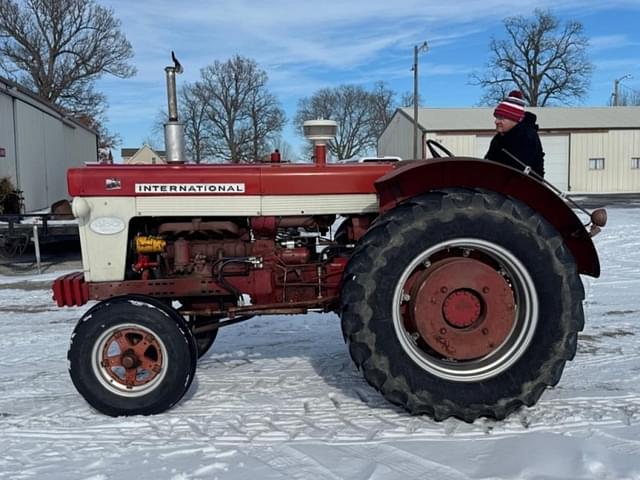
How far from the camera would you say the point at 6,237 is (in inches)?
405

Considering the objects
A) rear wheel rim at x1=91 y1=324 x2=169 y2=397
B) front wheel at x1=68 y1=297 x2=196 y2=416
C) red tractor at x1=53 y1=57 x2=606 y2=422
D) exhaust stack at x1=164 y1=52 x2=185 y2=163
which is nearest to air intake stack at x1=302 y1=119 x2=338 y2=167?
red tractor at x1=53 y1=57 x2=606 y2=422

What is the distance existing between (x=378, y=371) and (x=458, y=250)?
86 centimetres

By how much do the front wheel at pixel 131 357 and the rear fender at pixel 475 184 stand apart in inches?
57.2

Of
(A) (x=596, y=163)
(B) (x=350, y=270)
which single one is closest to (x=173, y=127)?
(B) (x=350, y=270)

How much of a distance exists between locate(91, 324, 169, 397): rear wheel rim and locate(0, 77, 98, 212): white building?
13494 mm

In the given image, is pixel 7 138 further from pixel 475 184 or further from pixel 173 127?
pixel 475 184

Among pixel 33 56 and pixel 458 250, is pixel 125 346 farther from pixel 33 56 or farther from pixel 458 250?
pixel 33 56

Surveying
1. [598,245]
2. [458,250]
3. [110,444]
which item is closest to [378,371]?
[458,250]

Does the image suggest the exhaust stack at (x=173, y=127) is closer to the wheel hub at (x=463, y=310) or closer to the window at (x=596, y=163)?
the wheel hub at (x=463, y=310)

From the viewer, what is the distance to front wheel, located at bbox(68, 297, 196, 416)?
3.49 m

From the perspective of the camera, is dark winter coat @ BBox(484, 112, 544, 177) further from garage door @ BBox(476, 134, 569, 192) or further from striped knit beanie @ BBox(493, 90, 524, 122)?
garage door @ BBox(476, 134, 569, 192)

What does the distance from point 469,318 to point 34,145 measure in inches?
727

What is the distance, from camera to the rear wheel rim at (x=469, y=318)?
133 inches

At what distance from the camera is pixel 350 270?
129 inches
